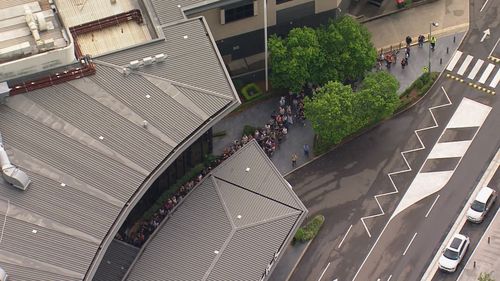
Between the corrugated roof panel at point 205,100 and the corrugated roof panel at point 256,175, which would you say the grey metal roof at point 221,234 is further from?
the corrugated roof panel at point 205,100

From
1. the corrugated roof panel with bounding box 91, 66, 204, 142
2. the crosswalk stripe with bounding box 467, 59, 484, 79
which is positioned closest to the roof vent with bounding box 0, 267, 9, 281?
the corrugated roof panel with bounding box 91, 66, 204, 142

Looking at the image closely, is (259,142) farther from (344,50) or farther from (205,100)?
(344,50)

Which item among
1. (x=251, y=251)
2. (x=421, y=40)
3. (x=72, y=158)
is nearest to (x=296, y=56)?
(x=421, y=40)

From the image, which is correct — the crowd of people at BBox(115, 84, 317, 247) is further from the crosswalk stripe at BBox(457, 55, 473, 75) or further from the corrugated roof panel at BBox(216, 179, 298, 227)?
the crosswalk stripe at BBox(457, 55, 473, 75)

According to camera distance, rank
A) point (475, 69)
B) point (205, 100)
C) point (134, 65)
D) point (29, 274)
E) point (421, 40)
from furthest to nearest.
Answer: point (421, 40)
point (475, 69)
point (134, 65)
point (205, 100)
point (29, 274)

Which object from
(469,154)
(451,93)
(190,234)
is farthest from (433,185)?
(190,234)

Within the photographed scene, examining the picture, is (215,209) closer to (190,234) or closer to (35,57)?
(190,234)

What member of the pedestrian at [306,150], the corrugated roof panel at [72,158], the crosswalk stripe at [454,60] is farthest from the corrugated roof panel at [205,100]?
the crosswalk stripe at [454,60]
